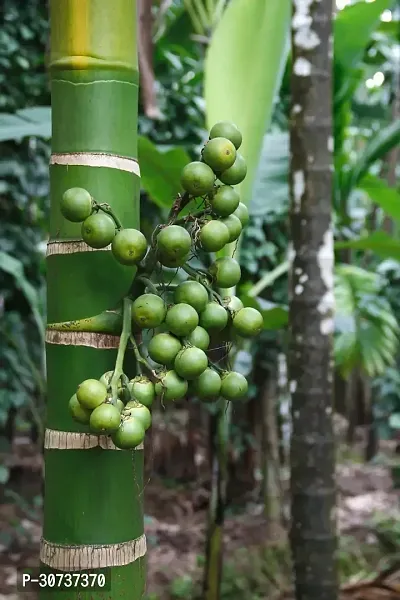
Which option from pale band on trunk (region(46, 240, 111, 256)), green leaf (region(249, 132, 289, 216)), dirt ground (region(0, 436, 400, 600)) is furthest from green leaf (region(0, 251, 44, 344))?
pale band on trunk (region(46, 240, 111, 256))

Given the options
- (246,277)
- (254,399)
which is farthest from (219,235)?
(254,399)

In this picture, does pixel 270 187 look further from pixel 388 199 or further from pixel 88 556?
pixel 88 556

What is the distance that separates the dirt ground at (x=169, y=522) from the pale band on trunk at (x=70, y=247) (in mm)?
1729

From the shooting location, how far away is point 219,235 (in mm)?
513

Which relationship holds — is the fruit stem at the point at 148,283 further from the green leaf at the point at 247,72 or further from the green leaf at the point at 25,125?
the green leaf at the point at 25,125

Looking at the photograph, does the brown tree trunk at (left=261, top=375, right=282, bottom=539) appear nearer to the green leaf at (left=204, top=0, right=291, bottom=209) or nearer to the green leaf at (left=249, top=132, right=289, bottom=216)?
the green leaf at (left=249, top=132, right=289, bottom=216)

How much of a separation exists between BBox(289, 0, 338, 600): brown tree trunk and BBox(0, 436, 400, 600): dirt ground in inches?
46.9

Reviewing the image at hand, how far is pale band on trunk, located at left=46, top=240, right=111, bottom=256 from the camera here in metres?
0.53

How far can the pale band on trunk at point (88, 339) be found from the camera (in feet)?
1.72

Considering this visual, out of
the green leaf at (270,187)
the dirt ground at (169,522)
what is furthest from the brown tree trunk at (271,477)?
the green leaf at (270,187)

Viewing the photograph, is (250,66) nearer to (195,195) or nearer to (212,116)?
(212,116)

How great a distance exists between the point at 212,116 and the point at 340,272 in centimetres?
121

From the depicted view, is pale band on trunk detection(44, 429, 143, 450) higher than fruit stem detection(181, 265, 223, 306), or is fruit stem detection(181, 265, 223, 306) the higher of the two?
fruit stem detection(181, 265, 223, 306)

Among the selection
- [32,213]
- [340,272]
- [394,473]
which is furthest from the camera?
[394,473]
